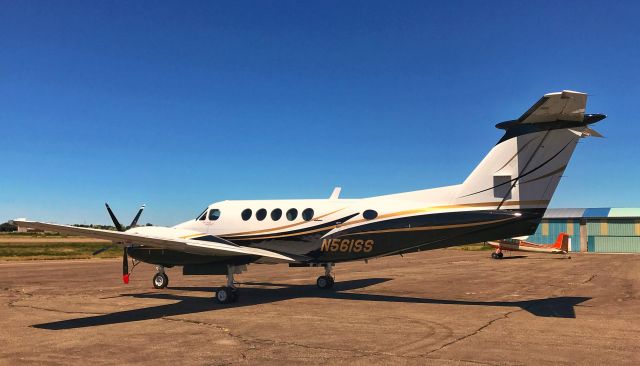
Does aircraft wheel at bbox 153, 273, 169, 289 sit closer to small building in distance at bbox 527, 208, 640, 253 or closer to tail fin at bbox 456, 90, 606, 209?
tail fin at bbox 456, 90, 606, 209

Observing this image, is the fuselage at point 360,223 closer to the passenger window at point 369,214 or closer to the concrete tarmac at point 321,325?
the passenger window at point 369,214

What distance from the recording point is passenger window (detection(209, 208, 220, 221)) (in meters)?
18.1

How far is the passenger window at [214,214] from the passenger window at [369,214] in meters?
5.93

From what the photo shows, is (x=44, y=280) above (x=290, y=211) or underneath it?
underneath

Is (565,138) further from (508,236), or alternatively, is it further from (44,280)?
(44,280)

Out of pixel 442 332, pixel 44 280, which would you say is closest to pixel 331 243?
pixel 442 332

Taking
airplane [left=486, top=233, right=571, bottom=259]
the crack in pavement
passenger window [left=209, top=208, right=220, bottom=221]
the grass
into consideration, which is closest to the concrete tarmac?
the crack in pavement

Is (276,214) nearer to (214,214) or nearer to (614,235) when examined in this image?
(214,214)

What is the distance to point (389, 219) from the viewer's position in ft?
49.5

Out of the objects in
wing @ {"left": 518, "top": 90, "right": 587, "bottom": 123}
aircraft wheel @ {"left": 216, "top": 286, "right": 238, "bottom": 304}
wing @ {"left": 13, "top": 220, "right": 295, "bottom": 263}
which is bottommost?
aircraft wheel @ {"left": 216, "top": 286, "right": 238, "bottom": 304}

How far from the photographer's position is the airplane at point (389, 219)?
516 inches

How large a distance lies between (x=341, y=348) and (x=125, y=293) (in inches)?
465

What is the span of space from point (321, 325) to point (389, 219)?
4.97 metres

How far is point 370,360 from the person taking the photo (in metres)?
7.95
